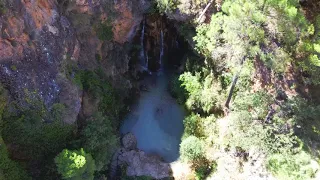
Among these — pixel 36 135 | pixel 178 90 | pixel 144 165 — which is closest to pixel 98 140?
pixel 36 135

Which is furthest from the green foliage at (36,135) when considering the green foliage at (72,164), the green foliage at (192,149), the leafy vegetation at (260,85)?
the leafy vegetation at (260,85)

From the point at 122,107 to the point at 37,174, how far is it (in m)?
8.91

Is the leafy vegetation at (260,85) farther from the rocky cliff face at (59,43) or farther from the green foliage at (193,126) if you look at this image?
the rocky cliff face at (59,43)

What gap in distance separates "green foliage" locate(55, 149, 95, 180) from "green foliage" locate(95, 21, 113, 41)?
32.2 feet

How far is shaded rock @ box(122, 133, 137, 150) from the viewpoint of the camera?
2439cm

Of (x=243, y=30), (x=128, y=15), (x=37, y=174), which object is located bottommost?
(x=37, y=174)

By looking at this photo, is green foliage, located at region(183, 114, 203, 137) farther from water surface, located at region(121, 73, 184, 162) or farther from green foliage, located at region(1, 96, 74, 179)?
green foliage, located at region(1, 96, 74, 179)

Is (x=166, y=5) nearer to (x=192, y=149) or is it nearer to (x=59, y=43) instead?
(x=59, y=43)

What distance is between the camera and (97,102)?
2236cm

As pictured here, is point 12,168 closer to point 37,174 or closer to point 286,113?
point 37,174

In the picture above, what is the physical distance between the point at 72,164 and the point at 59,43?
8203 millimetres

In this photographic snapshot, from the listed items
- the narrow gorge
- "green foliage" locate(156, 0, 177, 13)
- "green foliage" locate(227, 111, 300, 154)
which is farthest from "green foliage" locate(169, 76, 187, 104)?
"green foliage" locate(227, 111, 300, 154)

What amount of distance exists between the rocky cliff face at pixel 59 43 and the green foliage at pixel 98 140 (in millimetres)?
1332

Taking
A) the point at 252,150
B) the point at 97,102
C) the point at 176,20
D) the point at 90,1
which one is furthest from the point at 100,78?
the point at 252,150
